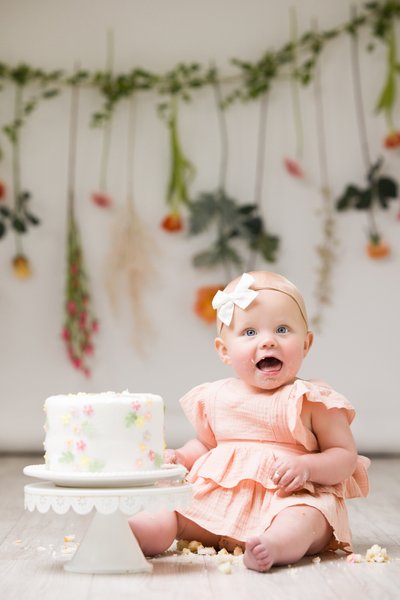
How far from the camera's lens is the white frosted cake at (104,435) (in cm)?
181

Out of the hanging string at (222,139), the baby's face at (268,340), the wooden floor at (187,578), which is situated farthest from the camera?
the hanging string at (222,139)

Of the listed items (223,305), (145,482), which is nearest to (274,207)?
(223,305)

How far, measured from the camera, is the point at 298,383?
2.08m

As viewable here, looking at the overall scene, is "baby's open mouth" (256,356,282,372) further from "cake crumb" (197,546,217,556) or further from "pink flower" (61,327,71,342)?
"pink flower" (61,327,71,342)

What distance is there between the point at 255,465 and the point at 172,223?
2681 millimetres

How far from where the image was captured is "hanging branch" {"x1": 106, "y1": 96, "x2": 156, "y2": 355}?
4676mm

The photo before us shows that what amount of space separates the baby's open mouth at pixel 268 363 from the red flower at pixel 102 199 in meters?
2.66

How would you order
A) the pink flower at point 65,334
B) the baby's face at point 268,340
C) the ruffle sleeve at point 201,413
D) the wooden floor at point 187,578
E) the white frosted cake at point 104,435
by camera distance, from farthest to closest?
the pink flower at point 65,334
the ruffle sleeve at point 201,413
the baby's face at point 268,340
the white frosted cake at point 104,435
the wooden floor at point 187,578

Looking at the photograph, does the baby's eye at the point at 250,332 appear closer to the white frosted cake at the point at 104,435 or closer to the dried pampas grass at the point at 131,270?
the white frosted cake at the point at 104,435

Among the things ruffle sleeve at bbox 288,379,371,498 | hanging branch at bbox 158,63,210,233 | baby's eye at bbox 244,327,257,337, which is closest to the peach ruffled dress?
ruffle sleeve at bbox 288,379,371,498

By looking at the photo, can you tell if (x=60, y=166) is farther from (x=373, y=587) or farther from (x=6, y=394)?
(x=373, y=587)

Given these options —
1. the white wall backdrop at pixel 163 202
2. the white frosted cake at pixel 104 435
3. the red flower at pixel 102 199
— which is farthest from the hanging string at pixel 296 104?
the white frosted cake at pixel 104 435

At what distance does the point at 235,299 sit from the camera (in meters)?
2.15

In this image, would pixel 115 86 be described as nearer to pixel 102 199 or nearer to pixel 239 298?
pixel 102 199
